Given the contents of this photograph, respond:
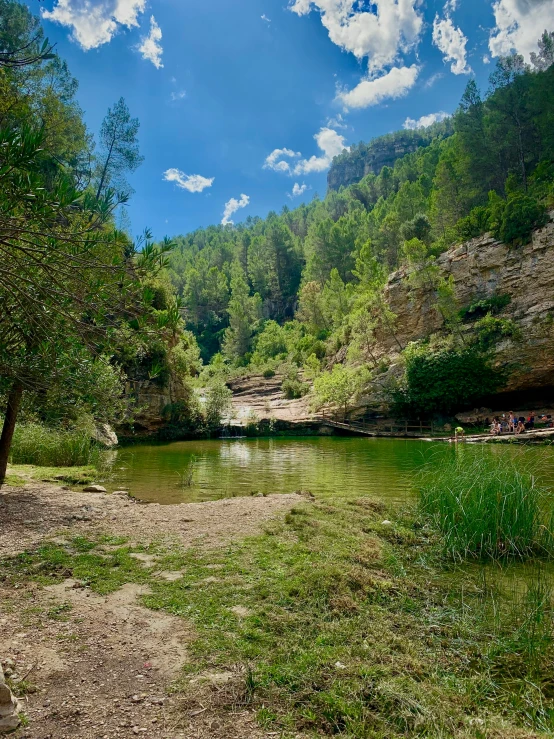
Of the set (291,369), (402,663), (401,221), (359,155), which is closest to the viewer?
(402,663)

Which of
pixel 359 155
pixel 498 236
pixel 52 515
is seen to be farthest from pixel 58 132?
pixel 359 155

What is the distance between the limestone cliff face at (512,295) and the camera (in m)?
29.5

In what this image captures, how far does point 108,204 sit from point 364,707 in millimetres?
4500

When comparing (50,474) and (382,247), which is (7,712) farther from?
(382,247)

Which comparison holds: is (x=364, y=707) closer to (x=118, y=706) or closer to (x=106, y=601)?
(x=118, y=706)

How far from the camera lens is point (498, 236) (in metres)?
34.3

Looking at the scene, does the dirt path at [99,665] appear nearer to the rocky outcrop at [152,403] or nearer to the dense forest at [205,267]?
the dense forest at [205,267]

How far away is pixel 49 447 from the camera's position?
13.9 meters

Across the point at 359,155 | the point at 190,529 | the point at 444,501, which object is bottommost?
the point at 190,529

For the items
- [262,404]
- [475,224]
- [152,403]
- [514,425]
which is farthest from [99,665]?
[262,404]

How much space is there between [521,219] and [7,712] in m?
38.5

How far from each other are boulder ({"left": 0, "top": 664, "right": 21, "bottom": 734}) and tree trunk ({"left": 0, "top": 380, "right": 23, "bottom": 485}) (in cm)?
630

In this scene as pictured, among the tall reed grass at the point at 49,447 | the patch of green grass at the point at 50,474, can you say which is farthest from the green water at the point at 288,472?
the tall reed grass at the point at 49,447

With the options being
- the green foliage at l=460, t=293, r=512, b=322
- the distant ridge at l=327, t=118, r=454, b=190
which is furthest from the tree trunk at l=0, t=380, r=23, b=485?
the distant ridge at l=327, t=118, r=454, b=190
